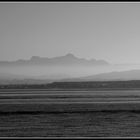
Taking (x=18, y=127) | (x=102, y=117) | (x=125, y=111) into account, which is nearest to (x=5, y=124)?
(x=18, y=127)

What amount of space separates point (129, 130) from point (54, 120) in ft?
18.4

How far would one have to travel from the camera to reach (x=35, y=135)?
51.6ft

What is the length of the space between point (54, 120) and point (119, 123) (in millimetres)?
3975

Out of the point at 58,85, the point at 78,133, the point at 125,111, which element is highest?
the point at 78,133

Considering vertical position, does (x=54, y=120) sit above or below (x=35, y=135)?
below

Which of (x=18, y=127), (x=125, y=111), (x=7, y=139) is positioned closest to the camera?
(x=7, y=139)

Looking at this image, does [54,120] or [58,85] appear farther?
Answer: [58,85]

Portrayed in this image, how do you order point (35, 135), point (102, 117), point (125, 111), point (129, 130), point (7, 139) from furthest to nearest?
point (125, 111) < point (102, 117) < point (129, 130) < point (35, 135) < point (7, 139)

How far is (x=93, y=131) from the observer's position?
54.6ft

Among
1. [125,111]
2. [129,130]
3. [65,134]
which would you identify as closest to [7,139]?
[65,134]

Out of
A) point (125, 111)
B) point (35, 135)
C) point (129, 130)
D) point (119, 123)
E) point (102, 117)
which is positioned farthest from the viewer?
point (125, 111)

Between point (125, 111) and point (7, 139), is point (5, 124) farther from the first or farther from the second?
point (125, 111)

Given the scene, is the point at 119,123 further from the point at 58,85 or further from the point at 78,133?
the point at 58,85

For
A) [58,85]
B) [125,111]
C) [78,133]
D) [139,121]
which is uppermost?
[78,133]
